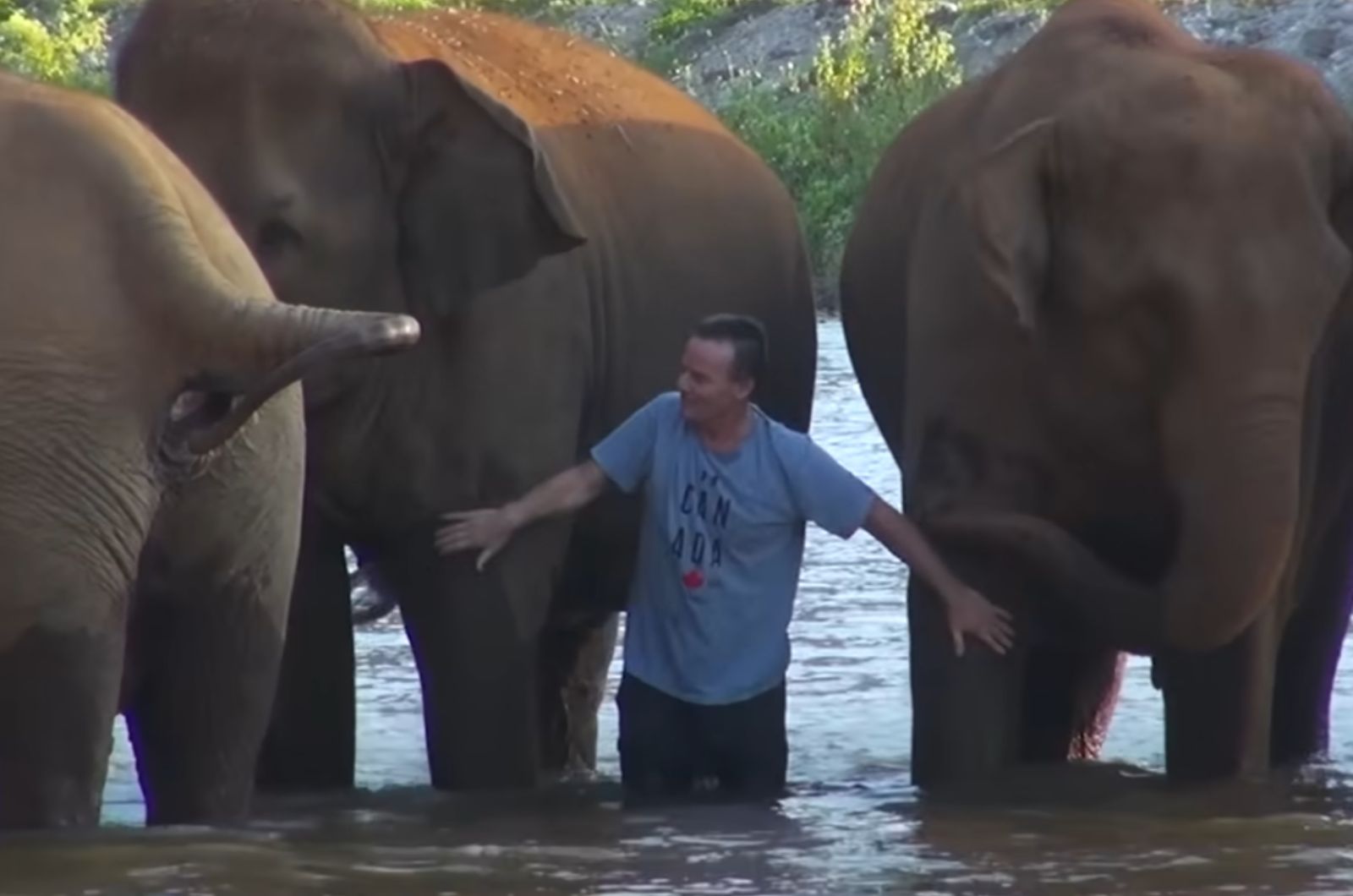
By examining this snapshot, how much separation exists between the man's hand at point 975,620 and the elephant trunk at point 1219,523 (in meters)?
0.16

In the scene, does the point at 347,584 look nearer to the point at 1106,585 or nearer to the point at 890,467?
the point at 1106,585

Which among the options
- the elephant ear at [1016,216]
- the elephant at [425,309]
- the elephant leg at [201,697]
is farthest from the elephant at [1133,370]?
the elephant leg at [201,697]

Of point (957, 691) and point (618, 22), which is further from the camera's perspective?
point (618, 22)

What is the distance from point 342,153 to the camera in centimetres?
891

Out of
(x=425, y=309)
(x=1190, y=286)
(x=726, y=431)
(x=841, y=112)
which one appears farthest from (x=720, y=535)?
(x=841, y=112)

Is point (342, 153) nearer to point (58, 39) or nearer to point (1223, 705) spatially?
point (1223, 705)

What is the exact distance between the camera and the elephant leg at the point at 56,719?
21.8 ft

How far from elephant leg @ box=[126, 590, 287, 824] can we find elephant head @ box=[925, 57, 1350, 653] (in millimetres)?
1922

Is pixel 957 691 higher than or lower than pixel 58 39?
lower

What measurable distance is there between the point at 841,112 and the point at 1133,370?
20.0 metres

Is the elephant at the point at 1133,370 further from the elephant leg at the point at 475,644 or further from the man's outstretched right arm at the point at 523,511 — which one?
the elephant leg at the point at 475,644

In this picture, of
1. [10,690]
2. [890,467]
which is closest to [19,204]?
[10,690]

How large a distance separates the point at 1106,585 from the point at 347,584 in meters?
1.79

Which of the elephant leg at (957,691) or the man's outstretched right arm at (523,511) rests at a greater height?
the man's outstretched right arm at (523,511)
